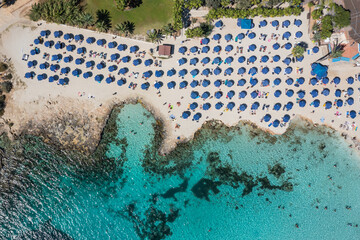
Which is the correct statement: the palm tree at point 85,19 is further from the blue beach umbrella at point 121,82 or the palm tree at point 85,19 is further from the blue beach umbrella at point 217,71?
the blue beach umbrella at point 217,71

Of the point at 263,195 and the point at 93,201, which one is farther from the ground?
the point at 263,195

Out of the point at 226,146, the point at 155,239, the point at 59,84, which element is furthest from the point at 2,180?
the point at 226,146

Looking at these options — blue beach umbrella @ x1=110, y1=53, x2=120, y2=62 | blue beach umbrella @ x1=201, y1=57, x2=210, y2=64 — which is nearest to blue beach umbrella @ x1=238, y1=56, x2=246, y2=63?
blue beach umbrella @ x1=201, y1=57, x2=210, y2=64

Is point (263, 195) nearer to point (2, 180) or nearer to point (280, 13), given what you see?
point (280, 13)

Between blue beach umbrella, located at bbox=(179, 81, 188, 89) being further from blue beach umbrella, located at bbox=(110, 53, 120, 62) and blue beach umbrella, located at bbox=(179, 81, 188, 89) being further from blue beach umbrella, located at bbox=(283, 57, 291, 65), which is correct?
blue beach umbrella, located at bbox=(283, 57, 291, 65)

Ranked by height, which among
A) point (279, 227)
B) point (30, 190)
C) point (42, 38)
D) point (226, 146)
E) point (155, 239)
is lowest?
point (155, 239)

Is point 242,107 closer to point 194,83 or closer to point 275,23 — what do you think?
point 194,83

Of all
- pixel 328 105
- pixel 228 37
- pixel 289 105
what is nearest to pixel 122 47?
pixel 228 37
